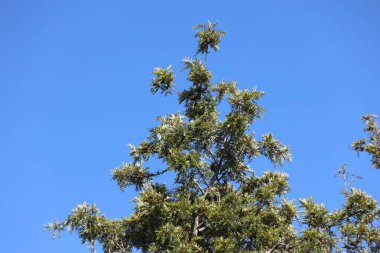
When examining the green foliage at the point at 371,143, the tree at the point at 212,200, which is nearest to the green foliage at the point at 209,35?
the tree at the point at 212,200

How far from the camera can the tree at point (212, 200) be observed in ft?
53.2

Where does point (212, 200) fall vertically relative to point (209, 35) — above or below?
below

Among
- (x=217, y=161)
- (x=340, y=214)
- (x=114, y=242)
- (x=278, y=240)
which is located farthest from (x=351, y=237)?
(x=114, y=242)

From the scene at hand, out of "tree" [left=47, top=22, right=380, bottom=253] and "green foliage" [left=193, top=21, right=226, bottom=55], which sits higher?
Answer: "green foliage" [left=193, top=21, right=226, bottom=55]

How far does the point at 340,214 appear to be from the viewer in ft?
55.8

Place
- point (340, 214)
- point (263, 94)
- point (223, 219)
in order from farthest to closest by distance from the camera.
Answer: point (263, 94)
point (340, 214)
point (223, 219)

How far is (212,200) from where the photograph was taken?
60.3ft

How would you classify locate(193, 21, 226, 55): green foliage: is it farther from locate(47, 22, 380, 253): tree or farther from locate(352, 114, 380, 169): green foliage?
locate(352, 114, 380, 169): green foliage

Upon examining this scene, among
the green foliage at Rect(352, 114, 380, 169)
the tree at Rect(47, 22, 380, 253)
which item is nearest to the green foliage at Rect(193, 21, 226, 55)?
the tree at Rect(47, 22, 380, 253)

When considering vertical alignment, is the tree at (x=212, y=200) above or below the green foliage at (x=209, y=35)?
below

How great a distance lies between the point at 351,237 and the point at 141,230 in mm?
8901

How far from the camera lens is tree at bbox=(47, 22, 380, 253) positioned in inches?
638

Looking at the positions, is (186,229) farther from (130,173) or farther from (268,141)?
(268,141)

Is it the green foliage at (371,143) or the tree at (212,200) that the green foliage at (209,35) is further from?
the green foliage at (371,143)
